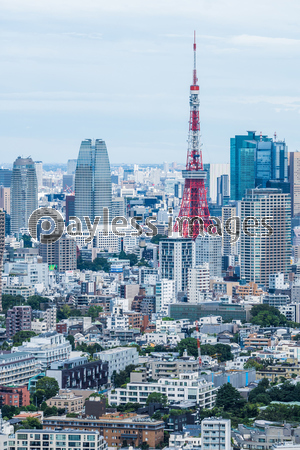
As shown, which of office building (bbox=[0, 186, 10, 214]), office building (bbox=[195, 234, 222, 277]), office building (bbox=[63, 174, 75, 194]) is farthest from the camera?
office building (bbox=[63, 174, 75, 194])

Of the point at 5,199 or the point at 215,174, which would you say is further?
the point at 215,174

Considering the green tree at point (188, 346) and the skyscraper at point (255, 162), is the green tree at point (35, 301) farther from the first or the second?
the skyscraper at point (255, 162)

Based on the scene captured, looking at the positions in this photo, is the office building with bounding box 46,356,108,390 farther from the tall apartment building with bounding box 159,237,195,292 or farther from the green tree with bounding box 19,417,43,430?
the tall apartment building with bounding box 159,237,195,292

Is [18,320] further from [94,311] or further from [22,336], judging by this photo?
[94,311]

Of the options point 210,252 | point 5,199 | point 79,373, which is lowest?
point 79,373

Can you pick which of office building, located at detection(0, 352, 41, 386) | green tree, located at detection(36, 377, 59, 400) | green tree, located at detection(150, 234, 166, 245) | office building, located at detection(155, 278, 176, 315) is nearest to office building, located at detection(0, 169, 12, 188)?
green tree, located at detection(150, 234, 166, 245)

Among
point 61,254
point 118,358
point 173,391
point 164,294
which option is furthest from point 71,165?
point 173,391

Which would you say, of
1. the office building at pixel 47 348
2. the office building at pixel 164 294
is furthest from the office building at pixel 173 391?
the office building at pixel 164 294
